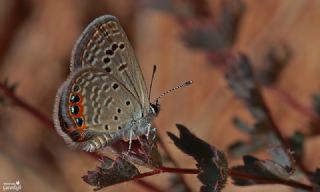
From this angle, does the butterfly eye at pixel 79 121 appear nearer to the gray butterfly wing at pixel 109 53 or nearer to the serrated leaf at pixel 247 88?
the gray butterfly wing at pixel 109 53

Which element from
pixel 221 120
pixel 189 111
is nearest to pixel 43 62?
pixel 189 111

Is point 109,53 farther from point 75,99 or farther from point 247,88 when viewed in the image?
point 247,88

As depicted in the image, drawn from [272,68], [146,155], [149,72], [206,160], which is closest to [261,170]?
[206,160]

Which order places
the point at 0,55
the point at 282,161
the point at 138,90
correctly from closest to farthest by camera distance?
the point at 282,161, the point at 138,90, the point at 0,55

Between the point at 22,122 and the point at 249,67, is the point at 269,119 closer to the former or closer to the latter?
the point at 249,67

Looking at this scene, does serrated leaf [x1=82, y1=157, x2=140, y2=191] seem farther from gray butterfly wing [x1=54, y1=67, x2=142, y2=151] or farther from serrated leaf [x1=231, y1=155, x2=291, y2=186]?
serrated leaf [x1=231, y1=155, x2=291, y2=186]

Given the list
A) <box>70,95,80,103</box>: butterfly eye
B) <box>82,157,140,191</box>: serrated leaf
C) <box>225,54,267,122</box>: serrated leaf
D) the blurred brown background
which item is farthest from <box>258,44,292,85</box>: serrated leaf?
<box>82,157,140,191</box>: serrated leaf

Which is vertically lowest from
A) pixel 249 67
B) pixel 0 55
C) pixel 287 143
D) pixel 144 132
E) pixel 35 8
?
pixel 144 132
